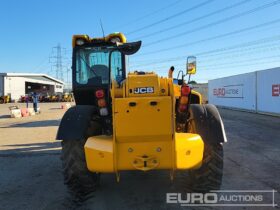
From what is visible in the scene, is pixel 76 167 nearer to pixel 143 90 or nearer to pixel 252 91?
pixel 143 90

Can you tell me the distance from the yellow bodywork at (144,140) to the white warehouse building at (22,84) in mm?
63056

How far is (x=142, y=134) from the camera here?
481 cm

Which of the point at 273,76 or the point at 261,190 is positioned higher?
the point at 273,76

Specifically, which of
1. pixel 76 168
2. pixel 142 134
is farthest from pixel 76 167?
pixel 142 134

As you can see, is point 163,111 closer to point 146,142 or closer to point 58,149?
point 146,142

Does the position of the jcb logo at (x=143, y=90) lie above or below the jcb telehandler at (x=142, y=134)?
above

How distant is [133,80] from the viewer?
16.5ft

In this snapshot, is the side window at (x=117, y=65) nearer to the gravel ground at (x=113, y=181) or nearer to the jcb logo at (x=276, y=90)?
the gravel ground at (x=113, y=181)

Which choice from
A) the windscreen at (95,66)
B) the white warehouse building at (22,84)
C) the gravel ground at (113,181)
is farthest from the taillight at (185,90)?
the white warehouse building at (22,84)

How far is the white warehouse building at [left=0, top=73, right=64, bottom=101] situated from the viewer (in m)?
63.9

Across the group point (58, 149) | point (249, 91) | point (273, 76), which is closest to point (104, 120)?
point (58, 149)

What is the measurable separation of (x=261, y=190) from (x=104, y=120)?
2.79 metres

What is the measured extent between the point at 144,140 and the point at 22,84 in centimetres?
6907

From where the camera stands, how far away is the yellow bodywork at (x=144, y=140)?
15.7 ft
